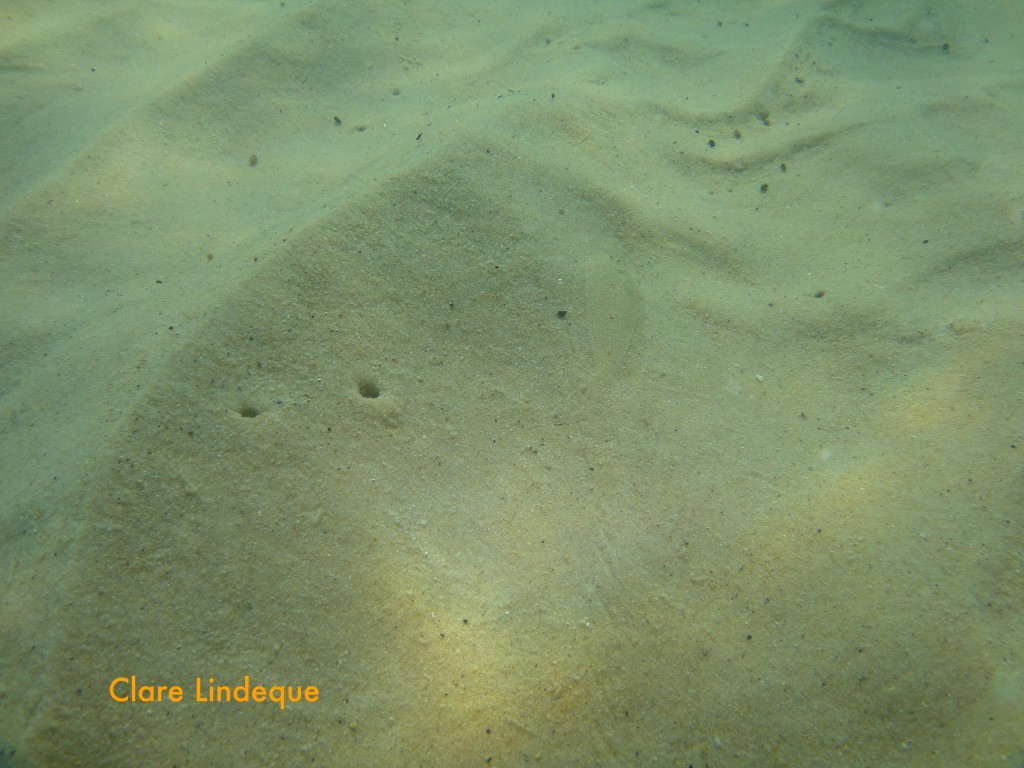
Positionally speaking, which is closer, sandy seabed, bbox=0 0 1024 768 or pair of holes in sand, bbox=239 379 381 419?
sandy seabed, bbox=0 0 1024 768

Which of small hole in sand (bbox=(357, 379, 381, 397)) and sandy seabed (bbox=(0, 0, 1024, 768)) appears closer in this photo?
sandy seabed (bbox=(0, 0, 1024, 768))

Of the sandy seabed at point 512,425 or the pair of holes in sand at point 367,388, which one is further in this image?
the pair of holes in sand at point 367,388

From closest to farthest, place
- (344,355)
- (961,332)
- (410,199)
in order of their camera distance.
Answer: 1. (344,355)
2. (961,332)
3. (410,199)

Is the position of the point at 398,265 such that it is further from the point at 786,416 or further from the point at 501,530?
the point at 786,416

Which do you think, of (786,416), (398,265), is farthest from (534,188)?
(786,416)

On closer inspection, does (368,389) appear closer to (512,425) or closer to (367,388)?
(367,388)

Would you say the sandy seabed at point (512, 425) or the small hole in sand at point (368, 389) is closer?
the sandy seabed at point (512, 425)

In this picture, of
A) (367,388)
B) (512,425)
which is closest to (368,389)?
(367,388)

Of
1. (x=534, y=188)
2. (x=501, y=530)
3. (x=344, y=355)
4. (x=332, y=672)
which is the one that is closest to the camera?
(x=332, y=672)
